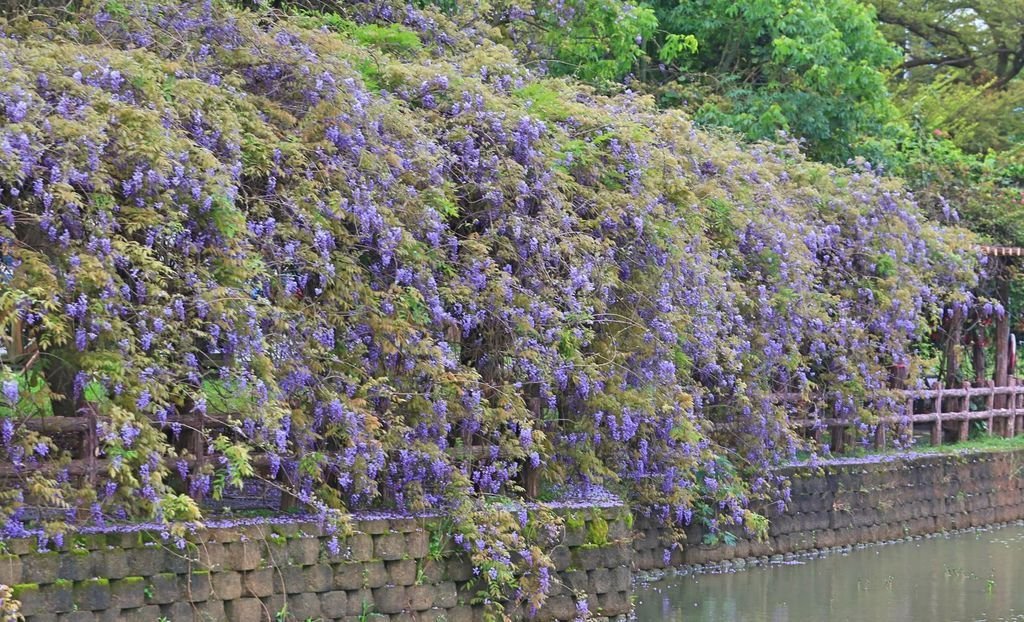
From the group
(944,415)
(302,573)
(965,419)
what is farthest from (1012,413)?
(302,573)

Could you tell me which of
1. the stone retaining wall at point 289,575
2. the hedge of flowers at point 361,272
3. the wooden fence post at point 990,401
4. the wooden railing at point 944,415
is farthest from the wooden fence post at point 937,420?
the stone retaining wall at point 289,575

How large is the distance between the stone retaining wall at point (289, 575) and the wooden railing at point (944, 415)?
4867mm

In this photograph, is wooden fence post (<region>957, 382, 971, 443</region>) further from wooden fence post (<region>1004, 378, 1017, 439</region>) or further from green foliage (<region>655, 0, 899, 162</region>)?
green foliage (<region>655, 0, 899, 162</region>)

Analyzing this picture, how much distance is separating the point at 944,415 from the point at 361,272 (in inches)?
412

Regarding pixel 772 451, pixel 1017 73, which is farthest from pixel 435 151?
pixel 1017 73

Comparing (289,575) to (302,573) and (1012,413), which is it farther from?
(1012,413)

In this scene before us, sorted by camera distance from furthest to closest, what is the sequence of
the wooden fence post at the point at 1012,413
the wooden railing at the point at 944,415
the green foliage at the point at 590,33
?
the wooden fence post at the point at 1012,413
the green foliage at the point at 590,33
the wooden railing at the point at 944,415

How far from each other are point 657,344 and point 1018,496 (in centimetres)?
840

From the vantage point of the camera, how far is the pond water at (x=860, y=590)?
11.2 metres

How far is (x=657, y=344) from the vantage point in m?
11.2

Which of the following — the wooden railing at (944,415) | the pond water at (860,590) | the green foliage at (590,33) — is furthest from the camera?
the green foliage at (590,33)

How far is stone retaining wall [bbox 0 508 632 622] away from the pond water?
1013mm

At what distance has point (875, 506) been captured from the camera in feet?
50.3

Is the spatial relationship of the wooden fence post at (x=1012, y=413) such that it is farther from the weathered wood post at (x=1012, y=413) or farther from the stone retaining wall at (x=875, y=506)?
the stone retaining wall at (x=875, y=506)
